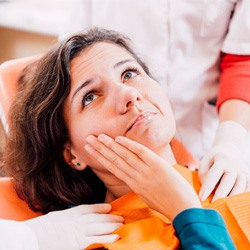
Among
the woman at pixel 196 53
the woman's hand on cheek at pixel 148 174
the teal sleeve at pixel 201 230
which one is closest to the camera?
the teal sleeve at pixel 201 230

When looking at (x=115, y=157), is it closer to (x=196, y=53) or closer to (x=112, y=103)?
(x=112, y=103)

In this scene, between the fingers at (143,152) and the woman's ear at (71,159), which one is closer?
the fingers at (143,152)

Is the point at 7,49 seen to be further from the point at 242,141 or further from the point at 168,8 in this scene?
the point at 242,141

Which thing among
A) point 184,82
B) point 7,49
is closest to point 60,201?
point 184,82

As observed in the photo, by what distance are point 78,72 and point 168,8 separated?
1.86ft

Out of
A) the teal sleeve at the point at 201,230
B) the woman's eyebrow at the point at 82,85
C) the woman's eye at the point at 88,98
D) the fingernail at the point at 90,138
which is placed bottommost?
the teal sleeve at the point at 201,230

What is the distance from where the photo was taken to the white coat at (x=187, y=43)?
1630mm

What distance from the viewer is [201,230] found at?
99 centimetres

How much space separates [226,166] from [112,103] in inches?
15.4

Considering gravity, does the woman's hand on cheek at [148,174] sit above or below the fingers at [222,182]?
above

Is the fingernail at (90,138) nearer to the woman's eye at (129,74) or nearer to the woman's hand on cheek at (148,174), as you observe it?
→ the woman's hand on cheek at (148,174)

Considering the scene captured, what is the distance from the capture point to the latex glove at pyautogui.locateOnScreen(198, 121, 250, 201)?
125 cm

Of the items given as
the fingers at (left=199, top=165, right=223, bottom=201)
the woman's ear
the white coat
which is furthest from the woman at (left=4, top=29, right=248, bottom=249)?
the white coat

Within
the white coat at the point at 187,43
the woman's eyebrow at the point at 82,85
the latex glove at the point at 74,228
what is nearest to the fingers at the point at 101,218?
the latex glove at the point at 74,228
